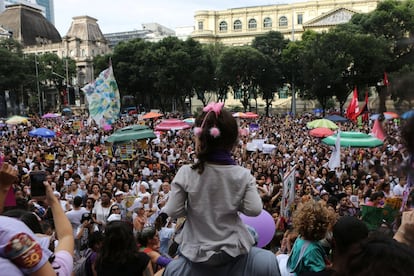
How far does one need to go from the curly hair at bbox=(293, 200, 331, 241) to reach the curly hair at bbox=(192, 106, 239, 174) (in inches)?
49.5

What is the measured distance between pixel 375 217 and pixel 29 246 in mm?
4582

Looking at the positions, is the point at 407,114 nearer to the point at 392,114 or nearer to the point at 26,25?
the point at 392,114

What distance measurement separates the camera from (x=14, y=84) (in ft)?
168

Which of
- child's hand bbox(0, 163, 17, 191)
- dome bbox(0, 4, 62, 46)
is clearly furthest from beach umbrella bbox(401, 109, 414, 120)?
dome bbox(0, 4, 62, 46)

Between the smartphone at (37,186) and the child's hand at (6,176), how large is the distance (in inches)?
10.7

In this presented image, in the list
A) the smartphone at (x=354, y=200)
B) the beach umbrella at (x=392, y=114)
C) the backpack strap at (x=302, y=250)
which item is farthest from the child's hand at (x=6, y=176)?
the smartphone at (x=354, y=200)

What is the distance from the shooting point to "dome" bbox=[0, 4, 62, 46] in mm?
88312

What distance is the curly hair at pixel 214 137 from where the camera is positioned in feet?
7.22

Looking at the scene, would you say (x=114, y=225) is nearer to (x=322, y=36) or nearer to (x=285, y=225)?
(x=285, y=225)

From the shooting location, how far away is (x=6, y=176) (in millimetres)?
2064

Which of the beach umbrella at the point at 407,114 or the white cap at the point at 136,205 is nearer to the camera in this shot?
the beach umbrella at the point at 407,114

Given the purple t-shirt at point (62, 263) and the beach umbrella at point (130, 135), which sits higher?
the purple t-shirt at point (62, 263)

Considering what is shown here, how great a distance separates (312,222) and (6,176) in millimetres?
2152

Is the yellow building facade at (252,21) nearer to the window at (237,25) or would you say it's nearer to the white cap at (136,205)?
the window at (237,25)
